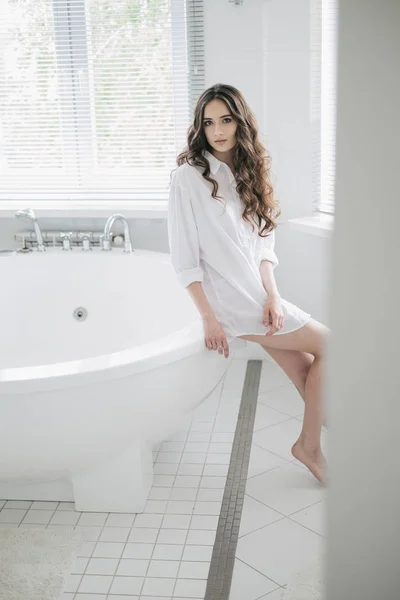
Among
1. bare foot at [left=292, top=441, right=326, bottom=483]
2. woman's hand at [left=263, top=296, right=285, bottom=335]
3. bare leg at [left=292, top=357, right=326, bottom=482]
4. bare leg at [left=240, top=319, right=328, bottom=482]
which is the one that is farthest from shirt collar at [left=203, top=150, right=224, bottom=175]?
bare foot at [left=292, top=441, right=326, bottom=483]

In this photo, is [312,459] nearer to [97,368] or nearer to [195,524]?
[195,524]

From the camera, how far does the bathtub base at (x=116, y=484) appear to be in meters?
2.24

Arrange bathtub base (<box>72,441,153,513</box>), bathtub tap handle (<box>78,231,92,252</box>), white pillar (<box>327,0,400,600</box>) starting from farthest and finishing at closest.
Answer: bathtub tap handle (<box>78,231,92,252</box>) → bathtub base (<box>72,441,153,513</box>) → white pillar (<box>327,0,400,600</box>)

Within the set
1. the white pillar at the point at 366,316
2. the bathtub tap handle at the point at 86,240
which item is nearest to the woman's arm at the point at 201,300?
the bathtub tap handle at the point at 86,240

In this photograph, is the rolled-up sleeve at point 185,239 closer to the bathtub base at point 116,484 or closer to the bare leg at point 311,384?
the bare leg at point 311,384

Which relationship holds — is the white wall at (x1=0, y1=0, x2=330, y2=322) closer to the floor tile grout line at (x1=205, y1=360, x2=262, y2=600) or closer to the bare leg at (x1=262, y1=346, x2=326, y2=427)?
the floor tile grout line at (x1=205, y1=360, x2=262, y2=600)

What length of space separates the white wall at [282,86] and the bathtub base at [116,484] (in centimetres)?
136

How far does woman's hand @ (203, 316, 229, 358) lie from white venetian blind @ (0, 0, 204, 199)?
5.08 feet

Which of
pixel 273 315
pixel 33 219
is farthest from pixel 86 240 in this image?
pixel 273 315

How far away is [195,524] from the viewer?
2229 mm

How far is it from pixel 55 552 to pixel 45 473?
0.24 meters

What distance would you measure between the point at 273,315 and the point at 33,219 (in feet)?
5.28

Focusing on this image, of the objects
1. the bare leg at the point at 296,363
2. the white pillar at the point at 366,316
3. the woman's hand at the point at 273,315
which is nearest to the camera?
the white pillar at the point at 366,316

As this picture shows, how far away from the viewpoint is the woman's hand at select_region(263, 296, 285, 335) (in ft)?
7.69
